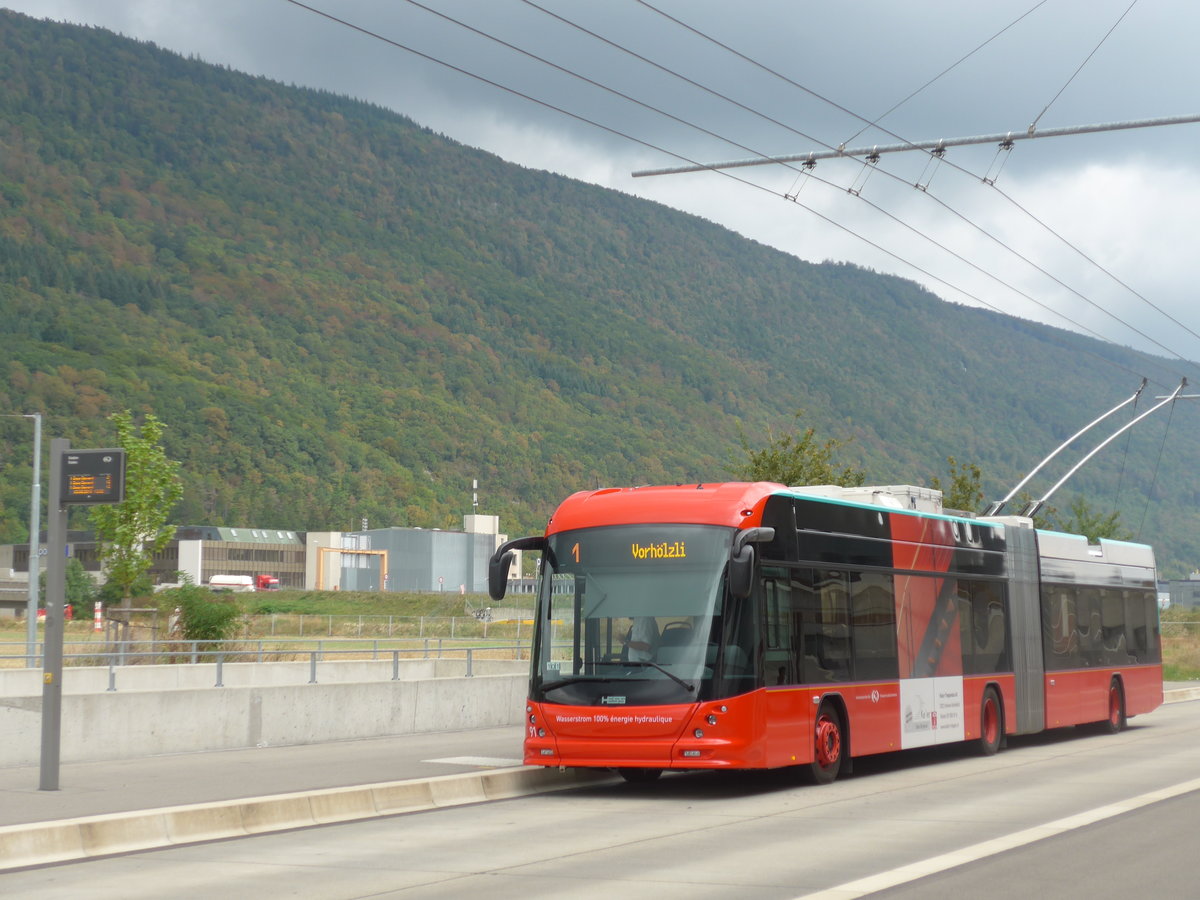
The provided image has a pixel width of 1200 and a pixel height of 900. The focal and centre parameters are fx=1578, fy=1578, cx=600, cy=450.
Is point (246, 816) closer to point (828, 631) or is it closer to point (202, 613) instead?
point (828, 631)

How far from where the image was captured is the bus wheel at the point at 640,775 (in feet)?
55.7

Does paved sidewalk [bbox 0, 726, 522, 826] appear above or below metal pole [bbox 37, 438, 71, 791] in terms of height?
below

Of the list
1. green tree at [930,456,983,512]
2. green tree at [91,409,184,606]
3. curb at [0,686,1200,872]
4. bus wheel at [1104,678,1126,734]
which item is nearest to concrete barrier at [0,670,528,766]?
curb at [0,686,1200,872]

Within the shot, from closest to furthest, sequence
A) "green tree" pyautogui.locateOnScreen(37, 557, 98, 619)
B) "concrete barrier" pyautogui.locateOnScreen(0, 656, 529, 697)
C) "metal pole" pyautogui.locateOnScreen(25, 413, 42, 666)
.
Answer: "concrete barrier" pyautogui.locateOnScreen(0, 656, 529, 697)
"metal pole" pyautogui.locateOnScreen(25, 413, 42, 666)
"green tree" pyautogui.locateOnScreen(37, 557, 98, 619)

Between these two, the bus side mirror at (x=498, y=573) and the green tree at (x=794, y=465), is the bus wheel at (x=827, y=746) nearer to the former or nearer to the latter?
the bus side mirror at (x=498, y=573)

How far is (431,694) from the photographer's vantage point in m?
25.5

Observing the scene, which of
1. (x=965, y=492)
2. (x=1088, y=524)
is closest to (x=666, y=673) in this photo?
(x=965, y=492)

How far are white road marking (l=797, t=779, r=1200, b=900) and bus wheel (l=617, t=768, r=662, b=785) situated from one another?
16.3 ft

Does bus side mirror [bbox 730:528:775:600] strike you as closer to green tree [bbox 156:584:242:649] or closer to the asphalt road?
the asphalt road

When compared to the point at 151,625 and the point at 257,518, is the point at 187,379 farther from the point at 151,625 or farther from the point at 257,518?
the point at 151,625

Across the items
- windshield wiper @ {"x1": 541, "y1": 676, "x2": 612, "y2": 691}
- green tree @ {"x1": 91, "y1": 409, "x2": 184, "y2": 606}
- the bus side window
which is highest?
green tree @ {"x1": 91, "y1": 409, "x2": 184, "y2": 606}

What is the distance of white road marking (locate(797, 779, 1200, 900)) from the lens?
30.5 ft

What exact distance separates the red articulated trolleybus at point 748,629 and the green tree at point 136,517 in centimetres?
2734

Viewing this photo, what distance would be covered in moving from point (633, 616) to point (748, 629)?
3.71ft
